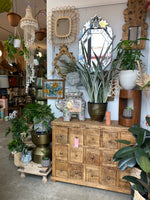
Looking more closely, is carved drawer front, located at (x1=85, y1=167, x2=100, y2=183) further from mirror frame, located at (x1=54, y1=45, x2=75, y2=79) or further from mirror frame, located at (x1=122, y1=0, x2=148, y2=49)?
mirror frame, located at (x1=122, y1=0, x2=148, y2=49)

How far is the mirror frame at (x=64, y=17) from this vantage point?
2230mm

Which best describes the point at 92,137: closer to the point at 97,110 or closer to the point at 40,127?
the point at 97,110

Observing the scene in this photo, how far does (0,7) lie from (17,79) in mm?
6610

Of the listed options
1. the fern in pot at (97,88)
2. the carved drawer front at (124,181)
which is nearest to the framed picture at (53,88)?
the fern in pot at (97,88)

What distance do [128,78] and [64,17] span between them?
129 cm

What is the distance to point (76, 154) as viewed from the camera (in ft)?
6.34

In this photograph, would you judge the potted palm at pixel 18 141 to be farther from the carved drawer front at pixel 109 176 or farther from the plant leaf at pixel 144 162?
the plant leaf at pixel 144 162

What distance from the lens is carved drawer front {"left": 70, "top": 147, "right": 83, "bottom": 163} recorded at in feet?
6.29

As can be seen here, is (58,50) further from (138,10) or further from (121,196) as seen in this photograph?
(121,196)

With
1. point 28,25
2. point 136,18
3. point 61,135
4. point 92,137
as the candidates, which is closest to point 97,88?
point 92,137

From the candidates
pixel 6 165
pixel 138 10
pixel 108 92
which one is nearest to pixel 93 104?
pixel 108 92

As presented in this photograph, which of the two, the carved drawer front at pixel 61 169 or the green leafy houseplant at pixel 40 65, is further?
the green leafy houseplant at pixel 40 65

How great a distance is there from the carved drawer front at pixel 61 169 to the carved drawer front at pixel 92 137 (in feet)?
1.42

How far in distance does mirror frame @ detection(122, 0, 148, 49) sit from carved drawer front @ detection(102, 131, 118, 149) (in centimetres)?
113
